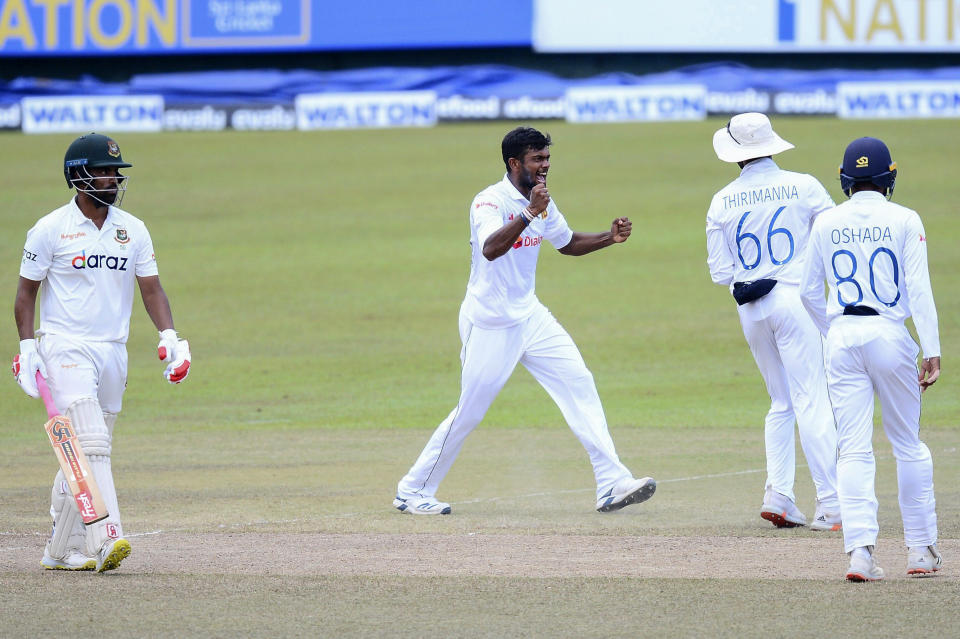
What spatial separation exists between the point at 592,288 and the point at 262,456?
1066 cm

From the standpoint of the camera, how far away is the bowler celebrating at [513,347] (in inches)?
338

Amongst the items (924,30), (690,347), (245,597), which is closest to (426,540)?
(245,597)

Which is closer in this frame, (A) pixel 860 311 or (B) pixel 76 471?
(A) pixel 860 311

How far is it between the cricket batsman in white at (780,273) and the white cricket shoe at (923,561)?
1.44 meters

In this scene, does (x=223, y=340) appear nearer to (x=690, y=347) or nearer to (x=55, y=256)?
(x=690, y=347)

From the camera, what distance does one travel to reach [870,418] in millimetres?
6574

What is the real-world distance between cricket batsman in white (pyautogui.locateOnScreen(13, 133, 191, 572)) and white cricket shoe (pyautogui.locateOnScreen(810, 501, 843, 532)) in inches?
146

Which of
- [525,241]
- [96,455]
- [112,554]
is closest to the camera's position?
[112,554]

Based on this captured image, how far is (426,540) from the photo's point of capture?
758 cm

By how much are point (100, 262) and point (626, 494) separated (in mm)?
3433

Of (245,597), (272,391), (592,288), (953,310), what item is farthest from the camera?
(592,288)

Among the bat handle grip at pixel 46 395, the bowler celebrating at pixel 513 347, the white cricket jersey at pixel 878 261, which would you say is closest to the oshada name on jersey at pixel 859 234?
the white cricket jersey at pixel 878 261

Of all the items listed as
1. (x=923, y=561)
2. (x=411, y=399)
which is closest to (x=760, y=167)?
(x=923, y=561)

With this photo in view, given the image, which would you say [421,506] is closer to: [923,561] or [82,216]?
[82,216]
